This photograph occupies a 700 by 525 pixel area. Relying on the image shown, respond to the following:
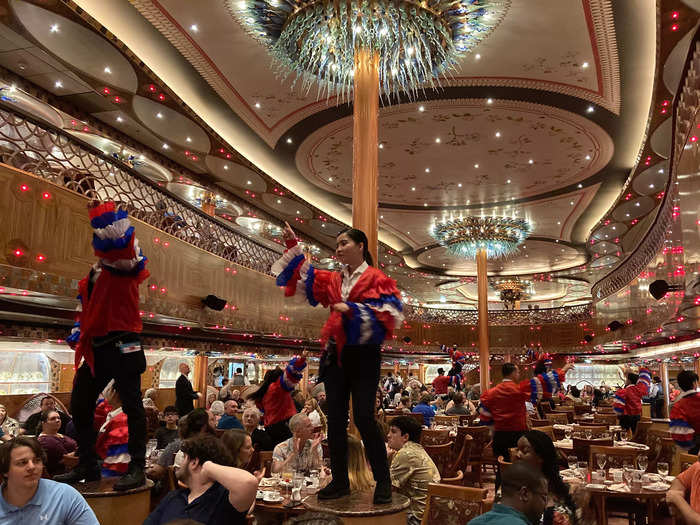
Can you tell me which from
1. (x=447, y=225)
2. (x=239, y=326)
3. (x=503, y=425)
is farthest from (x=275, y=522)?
(x=447, y=225)

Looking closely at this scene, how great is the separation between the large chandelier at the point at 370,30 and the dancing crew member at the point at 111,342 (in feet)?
11.2

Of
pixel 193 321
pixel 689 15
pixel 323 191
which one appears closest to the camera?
pixel 689 15

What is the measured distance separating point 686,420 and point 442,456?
2.52 metres

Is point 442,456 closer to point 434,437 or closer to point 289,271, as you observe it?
point 434,437

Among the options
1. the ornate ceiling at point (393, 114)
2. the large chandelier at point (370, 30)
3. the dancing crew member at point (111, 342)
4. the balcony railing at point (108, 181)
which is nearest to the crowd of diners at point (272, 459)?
the dancing crew member at point (111, 342)

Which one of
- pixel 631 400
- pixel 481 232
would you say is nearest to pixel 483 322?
pixel 481 232

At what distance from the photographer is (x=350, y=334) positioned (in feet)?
10.1

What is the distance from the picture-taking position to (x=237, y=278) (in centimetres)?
1320

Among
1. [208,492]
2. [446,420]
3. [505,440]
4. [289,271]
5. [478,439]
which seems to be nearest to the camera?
[208,492]

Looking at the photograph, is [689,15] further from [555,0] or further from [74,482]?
[74,482]

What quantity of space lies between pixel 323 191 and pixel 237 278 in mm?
3006

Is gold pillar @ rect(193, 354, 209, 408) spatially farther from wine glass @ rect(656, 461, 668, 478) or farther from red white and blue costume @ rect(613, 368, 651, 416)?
wine glass @ rect(656, 461, 668, 478)

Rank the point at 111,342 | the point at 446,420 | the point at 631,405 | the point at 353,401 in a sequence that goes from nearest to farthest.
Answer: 1. the point at 353,401
2. the point at 111,342
3. the point at 446,420
4. the point at 631,405

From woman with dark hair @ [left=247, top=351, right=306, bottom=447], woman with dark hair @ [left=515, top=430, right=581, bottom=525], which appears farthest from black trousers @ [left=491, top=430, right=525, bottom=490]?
woman with dark hair @ [left=515, top=430, right=581, bottom=525]
